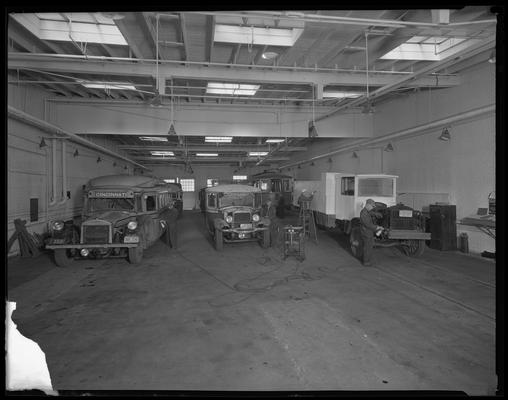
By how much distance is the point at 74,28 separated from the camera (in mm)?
6793

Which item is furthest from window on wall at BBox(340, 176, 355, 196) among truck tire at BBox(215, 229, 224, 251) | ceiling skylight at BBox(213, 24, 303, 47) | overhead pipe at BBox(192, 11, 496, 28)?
overhead pipe at BBox(192, 11, 496, 28)

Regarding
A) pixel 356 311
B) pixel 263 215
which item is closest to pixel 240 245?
pixel 263 215

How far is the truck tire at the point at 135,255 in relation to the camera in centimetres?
850

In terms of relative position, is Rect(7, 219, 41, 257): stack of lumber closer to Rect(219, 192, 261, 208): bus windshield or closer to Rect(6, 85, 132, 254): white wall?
Rect(6, 85, 132, 254): white wall

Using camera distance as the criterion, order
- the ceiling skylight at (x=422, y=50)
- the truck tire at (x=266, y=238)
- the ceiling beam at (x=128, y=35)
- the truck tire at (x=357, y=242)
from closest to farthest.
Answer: the ceiling beam at (x=128, y=35), the ceiling skylight at (x=422, y=50), the truck tire at (x=357, y=242), the truck tire at (x=266, y=238)

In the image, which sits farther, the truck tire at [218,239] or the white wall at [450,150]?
the truck tire at [218,239]

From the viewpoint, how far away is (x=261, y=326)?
15.0 ft

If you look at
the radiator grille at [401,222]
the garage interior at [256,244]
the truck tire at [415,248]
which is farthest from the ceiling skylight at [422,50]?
the truck tire at [415,248]

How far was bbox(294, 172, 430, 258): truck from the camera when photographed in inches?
332

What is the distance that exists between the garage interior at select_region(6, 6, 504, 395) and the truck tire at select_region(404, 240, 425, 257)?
13.4 inches

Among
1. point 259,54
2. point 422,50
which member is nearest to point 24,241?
point 259,54

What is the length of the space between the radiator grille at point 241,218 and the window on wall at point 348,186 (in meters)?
3.48

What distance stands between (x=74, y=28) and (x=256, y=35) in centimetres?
400

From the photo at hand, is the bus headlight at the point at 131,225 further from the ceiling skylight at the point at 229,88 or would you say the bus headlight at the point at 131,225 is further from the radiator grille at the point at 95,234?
the ceiling skylight at the point at 229,88
